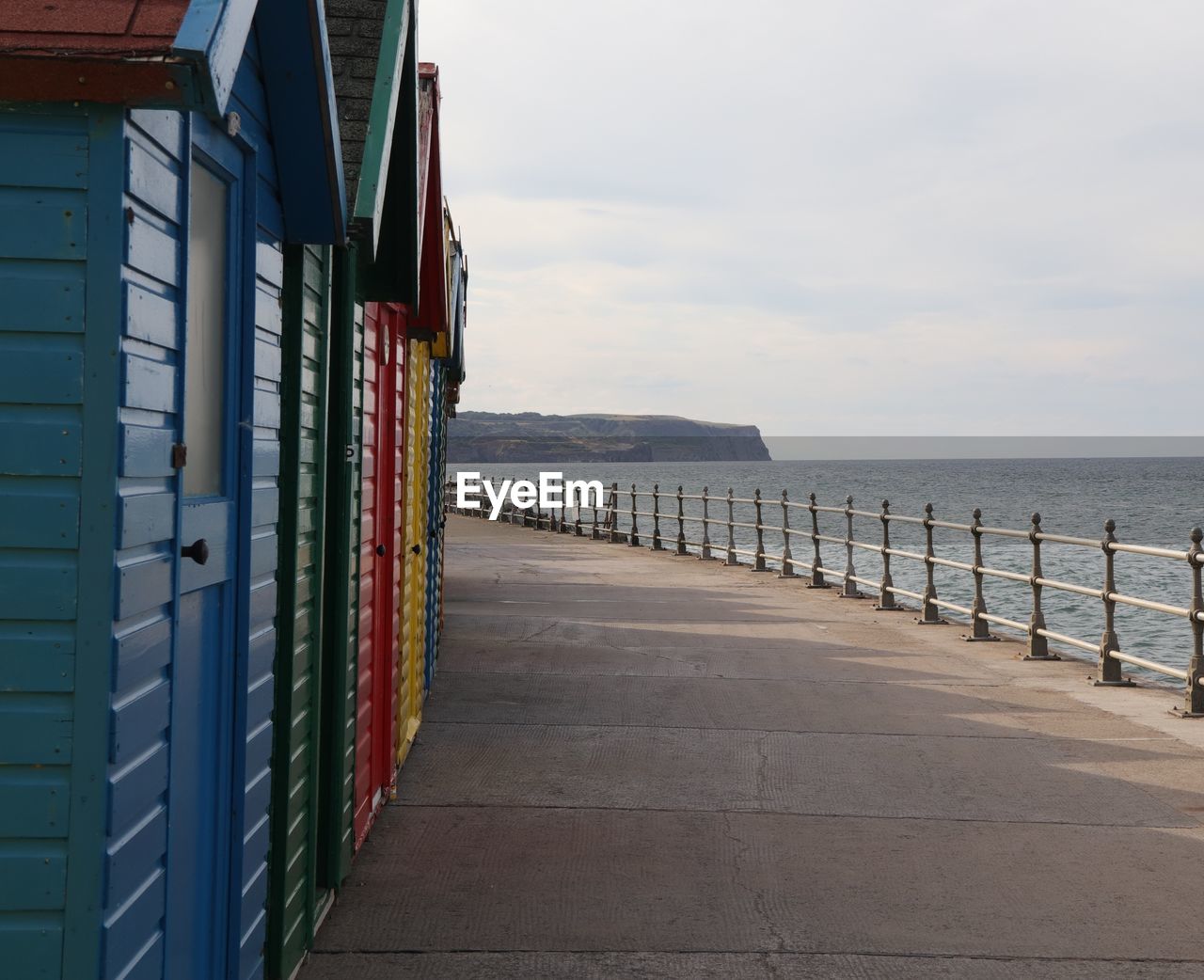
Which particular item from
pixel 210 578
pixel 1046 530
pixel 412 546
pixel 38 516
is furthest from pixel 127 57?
pixel 1046 530

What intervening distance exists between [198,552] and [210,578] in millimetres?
298

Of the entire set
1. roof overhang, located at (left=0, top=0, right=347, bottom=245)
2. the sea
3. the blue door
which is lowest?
the sea

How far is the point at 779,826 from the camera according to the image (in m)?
6.95

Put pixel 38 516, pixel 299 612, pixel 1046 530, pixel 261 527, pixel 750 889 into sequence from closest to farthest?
pixel 38 516
pixel 261 527
pixel 299 612
pixel 750 889
pixel 1046 530

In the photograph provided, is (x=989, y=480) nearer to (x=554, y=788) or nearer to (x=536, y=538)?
(x=536, y=538)

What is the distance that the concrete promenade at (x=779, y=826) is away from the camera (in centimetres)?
517

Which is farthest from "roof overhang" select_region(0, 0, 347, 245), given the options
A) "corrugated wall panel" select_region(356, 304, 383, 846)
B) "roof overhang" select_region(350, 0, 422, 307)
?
"corrugated wall panel" select_region(356, 304, 383, 846)

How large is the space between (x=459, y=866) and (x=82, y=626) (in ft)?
12.9

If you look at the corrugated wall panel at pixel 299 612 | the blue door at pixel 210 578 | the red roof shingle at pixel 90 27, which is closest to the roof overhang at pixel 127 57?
the red roof shingle at pixel 90 27

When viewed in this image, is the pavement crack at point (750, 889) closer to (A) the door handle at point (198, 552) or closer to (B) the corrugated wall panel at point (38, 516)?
(A) the door handle at point (198, 552)

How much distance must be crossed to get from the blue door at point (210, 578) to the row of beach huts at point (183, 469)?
0.01 meters

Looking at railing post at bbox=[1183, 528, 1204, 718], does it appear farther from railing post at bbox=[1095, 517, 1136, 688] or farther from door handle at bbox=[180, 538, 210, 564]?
door handle at bbox=[180, 538, 210, 564]

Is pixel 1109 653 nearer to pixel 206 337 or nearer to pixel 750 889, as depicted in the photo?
pixel 750 889

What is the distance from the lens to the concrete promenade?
5.17 meters
